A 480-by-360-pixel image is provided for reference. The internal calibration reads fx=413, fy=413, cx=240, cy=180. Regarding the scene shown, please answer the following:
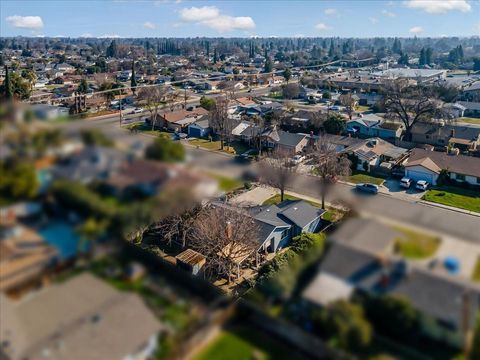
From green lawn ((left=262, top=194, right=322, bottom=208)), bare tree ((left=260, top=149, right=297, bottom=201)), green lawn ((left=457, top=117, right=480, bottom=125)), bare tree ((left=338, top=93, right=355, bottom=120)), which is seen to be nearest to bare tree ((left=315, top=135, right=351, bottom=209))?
bare tree ((left=260, top=149, right=297, bottom=201))

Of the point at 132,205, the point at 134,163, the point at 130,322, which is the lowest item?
the point at 130,322

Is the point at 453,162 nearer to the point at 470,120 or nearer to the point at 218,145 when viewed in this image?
the point at 218,145

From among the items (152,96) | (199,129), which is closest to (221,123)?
(199,129)

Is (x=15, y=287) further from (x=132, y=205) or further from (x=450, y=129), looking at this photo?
(x=450, y=129)

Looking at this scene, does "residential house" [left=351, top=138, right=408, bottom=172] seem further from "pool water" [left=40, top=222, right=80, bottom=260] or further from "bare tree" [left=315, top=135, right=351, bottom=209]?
"pool water" [left=40, top=222, right=80, bottom=260]

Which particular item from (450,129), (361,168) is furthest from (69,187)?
(450,129)

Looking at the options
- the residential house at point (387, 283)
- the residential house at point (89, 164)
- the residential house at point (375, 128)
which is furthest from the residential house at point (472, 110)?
the residential house at point (89, 164)
